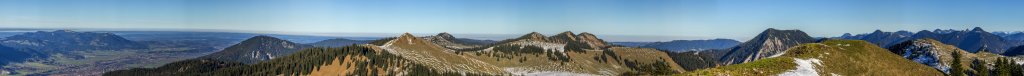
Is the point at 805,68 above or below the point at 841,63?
below

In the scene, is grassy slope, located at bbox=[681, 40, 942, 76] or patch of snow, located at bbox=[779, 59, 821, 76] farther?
patch of snow, located at bbox=[779, 59, 821, 76]

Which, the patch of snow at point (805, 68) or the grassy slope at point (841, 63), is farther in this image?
the patch of snow at point (805, 68)

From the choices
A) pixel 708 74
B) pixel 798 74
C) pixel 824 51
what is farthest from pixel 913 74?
pixel 708 74

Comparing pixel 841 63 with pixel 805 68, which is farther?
pixel 841 63

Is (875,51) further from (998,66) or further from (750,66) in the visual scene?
(750,66)
